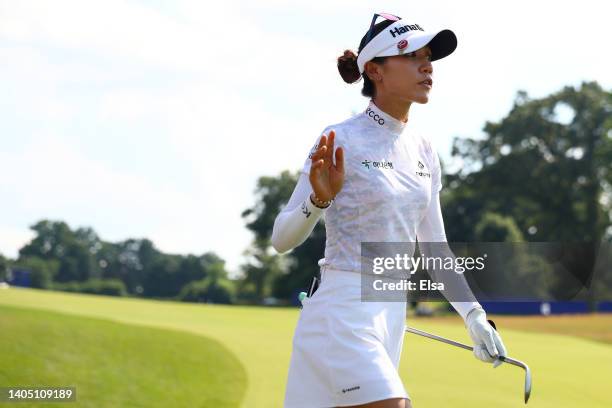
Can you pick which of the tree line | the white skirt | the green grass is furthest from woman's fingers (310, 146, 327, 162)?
the tree line

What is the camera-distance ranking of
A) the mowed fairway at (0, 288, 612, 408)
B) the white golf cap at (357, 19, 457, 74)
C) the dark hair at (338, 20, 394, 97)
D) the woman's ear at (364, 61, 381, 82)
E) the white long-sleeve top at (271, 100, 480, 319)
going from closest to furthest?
the white long-sleeve top at (271, 100, 480, 319)
the white golf cap at (357, 19, 457, 74)
the woman's ear at (364, 61, 381, 82)
the dark hair at (338, 20, 394, 97)
the mowed fairway at (0, 288, 612, 408)

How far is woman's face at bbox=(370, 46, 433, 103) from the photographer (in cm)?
446

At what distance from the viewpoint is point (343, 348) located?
13.1ft

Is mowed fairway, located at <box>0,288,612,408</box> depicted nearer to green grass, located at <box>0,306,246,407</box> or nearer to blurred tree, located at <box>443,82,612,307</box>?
green grass, located at <box>0,306,246,407</box>

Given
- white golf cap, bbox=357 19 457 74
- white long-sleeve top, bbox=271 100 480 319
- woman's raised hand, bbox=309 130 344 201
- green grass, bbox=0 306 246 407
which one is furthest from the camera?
green grass, bbox=0 306 246 407

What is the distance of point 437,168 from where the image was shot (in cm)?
473

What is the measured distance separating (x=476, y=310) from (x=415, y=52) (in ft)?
4.36

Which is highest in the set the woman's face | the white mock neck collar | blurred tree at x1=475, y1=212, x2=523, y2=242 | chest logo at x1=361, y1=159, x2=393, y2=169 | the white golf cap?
blurred tree at x1=475, y1=212, x2=523, y2=242

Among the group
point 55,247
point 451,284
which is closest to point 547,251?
point 55,247

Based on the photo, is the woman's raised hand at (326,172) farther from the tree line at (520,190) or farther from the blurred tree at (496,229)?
the blurred tree at (496,229)

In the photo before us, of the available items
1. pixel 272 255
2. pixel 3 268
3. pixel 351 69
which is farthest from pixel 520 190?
pixel 351 69

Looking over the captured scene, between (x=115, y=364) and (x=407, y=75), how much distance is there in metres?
12.0

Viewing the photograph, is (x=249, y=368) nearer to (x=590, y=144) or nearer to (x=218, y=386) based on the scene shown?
(x=218, y=386)

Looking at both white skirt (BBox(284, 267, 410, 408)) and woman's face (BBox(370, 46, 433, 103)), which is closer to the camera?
white skirt (BBox(284, 267, 410, 408))
